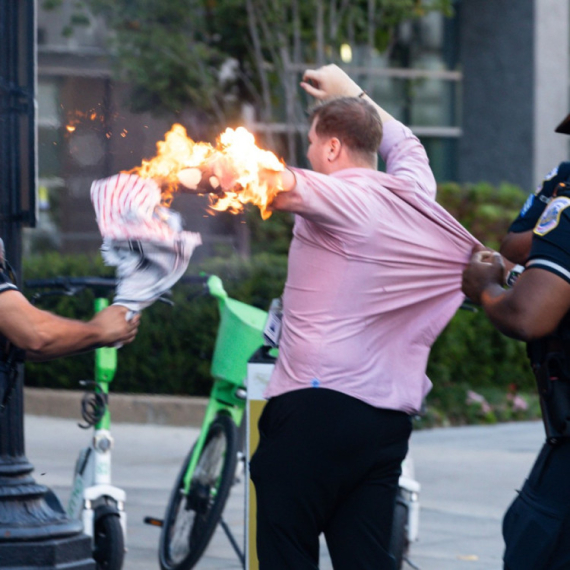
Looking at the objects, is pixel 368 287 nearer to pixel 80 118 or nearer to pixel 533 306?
pixel 533 306

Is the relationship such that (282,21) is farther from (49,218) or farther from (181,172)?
(181,172)

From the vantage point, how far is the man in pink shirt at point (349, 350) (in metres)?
3.40

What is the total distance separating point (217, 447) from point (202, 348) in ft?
17.0

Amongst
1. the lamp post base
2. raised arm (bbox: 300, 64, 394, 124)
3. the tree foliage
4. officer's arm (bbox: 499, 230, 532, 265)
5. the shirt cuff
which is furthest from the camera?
the tree foliage

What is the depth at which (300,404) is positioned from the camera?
3.41 m

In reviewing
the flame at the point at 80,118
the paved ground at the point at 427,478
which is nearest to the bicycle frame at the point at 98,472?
the paved ground at the point at 427,478

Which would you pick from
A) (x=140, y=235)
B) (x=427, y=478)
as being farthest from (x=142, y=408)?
(x=140, y=235)

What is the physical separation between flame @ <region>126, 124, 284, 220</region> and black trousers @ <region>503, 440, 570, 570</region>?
103 centimetres

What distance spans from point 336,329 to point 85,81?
1.80 metres

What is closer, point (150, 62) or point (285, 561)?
point (285, 561)

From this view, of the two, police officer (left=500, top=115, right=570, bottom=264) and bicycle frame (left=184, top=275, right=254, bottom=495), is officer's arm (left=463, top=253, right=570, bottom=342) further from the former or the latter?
bicycle frame (left=184, top=275, right=254, bottom=495)

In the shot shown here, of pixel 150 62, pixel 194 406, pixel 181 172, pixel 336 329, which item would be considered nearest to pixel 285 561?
pixel 336 329

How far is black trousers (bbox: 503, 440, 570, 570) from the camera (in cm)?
305

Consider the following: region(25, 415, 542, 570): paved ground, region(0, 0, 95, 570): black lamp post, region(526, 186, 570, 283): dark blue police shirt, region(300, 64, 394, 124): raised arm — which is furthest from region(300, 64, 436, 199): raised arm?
region(25, 415, 542, 570): paved ground
